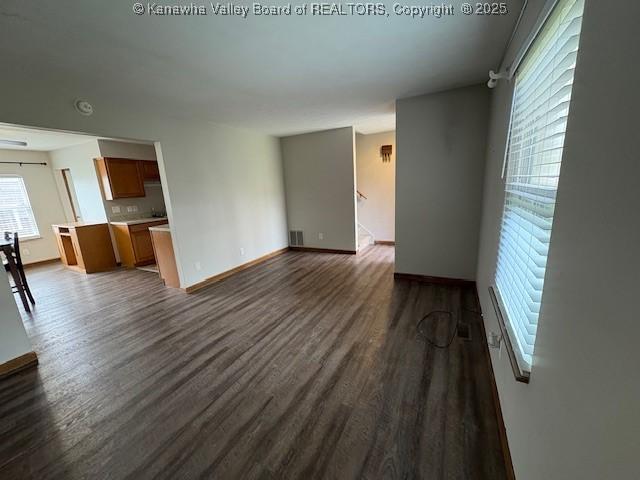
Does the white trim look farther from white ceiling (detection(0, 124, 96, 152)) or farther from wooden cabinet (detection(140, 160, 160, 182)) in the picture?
wooden cabinet (detection(140, 160, 160, 182))

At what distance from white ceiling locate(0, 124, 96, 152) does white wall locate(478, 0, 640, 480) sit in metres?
5.09

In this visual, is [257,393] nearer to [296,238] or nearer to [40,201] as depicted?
[296,238]

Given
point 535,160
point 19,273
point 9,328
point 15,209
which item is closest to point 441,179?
point 535,160

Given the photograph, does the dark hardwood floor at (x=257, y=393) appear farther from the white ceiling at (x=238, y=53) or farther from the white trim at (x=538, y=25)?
the white ceiling at (x=238, y=53)

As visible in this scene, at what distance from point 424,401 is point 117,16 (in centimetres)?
298

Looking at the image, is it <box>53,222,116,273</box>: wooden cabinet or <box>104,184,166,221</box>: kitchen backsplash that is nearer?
<box>53,222,116,273</box>: wooden cabinet

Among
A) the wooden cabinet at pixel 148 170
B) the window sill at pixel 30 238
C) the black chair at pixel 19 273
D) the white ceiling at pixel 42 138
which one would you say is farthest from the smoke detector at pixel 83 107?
the window sill at pixel 30 238

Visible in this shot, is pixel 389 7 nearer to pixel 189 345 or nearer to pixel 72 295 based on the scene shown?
pixel 189 345

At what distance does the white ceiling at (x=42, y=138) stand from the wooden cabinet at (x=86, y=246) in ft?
5.01

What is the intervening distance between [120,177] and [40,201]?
8.03 ft

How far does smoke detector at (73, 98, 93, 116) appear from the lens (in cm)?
245

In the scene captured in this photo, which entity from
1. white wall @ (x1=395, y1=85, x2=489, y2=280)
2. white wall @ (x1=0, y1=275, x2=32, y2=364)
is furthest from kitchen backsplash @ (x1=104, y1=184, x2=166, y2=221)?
white wall @ (x1=395, y1=85, x2=489, y2=280)

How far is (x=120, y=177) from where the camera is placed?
4.93m

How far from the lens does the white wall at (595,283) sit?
0.54m
